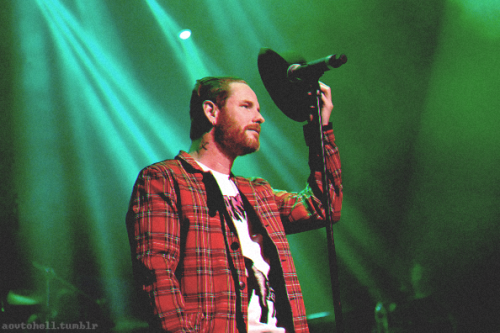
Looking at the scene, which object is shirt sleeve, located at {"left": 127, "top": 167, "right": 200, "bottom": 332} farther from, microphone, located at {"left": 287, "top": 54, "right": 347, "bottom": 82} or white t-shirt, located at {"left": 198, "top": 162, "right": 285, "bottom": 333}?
microphone, located at {"left": 287, "top": 54, "right": 347, "bottom": 82}

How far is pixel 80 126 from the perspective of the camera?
12.6ft

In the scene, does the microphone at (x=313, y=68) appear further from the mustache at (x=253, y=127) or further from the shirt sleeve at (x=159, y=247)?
the shirt sleeve at (x=159, y=247)

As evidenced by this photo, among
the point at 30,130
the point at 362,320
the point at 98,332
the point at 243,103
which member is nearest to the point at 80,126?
the point at 30,130

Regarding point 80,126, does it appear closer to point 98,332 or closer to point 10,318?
point 10,318

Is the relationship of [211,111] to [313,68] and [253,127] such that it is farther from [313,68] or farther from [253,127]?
[313,68]

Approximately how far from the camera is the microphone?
49.0 inches

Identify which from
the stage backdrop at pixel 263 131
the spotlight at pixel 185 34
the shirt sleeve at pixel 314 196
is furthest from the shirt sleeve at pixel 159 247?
the spotlight at pixel 185 34

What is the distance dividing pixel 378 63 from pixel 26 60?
3753mm

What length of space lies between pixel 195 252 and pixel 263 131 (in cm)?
360

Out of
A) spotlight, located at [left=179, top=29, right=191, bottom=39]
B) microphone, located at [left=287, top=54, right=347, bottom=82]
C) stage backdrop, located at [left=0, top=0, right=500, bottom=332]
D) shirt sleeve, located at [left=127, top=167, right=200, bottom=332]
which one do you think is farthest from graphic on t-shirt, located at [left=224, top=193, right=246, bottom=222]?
spotlight, located at [left=179, top=29, right=191, bottom=39]

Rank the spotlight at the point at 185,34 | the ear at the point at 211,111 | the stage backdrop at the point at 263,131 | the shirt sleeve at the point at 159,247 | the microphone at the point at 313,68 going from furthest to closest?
1. the spotlight at the point at 185,34
2. the stage backdrop at the point at 263,131
3. the ear at the point at 211,111
4. the microphone at the point at 313,68
5. the shirt sleeve at the point at 159,247

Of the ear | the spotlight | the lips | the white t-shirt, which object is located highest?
the spotlight

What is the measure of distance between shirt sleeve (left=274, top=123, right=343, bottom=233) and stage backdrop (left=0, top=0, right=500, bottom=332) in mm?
2848

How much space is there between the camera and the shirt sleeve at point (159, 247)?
106 centimetres
